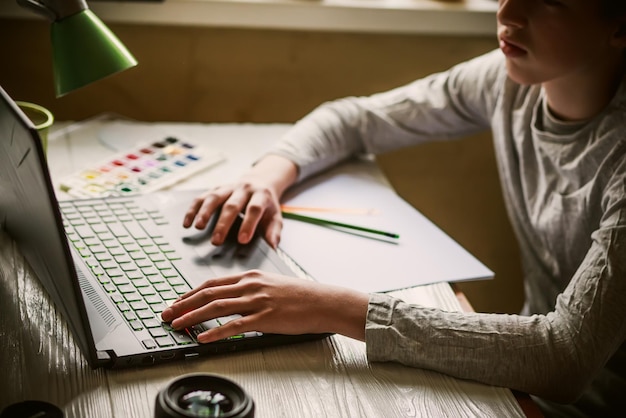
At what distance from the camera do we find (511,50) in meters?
1.06

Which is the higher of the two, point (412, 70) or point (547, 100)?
point (547, 100)

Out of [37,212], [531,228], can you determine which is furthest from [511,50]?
[37,212]

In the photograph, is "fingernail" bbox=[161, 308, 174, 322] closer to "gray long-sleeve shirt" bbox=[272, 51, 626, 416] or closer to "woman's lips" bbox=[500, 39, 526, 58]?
"gray long-sleeve shirt" bbox=[272, 51, 626, 416]

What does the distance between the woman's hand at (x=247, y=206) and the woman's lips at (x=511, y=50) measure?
1.20 ft

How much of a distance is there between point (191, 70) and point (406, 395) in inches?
41.5

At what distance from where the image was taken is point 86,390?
713mm

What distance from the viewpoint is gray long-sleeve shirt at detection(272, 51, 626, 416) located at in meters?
0.82

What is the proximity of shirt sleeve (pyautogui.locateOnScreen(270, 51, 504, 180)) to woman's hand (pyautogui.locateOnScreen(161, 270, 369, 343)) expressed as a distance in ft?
1.50

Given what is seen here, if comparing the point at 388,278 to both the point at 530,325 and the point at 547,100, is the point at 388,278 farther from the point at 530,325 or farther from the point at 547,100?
the point at 547,100

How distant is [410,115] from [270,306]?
0.62 metres

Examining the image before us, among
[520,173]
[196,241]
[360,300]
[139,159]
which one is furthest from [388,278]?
[139,159]

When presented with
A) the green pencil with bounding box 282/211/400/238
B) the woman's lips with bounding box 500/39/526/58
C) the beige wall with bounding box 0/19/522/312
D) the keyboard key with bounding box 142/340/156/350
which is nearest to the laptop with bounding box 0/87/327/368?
the keyboard key with bounding box 142/340/156/350

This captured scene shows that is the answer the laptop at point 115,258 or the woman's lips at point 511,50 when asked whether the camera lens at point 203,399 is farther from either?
the woman's lips at point 511,50

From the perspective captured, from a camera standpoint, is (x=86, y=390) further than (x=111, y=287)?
No
